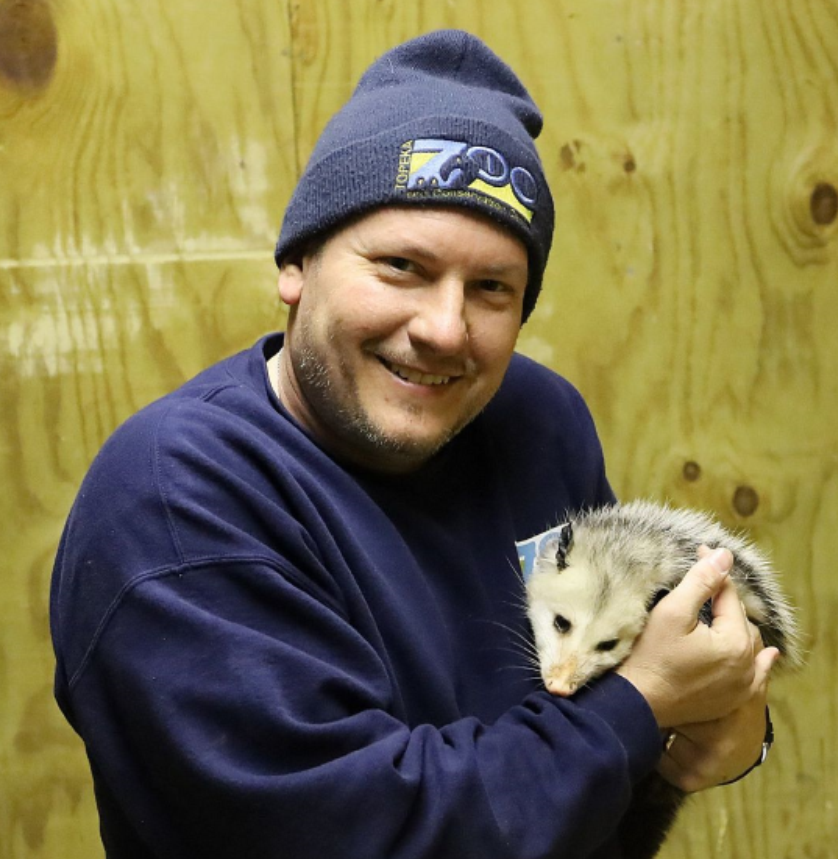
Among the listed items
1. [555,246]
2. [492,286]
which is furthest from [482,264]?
[555,246]

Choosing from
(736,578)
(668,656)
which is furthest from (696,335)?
(668,656)

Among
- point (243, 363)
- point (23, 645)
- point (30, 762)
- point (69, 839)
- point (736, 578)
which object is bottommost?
point (69, 839)

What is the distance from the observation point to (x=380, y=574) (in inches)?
49.8

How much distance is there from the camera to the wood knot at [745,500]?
2.26 metres

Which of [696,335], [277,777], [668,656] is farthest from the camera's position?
[696,335]

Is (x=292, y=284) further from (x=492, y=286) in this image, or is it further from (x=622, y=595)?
(x=622, y=595)

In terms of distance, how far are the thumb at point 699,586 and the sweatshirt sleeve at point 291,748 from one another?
19 centimetres

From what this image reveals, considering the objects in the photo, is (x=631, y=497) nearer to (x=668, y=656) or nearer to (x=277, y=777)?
(x=668, y=656)

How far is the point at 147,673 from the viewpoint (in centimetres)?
104

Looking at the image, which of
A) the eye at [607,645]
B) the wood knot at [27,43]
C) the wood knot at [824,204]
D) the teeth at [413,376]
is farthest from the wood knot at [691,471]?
the wood knot at [27,43]

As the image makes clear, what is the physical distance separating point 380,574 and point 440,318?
0.31 metres

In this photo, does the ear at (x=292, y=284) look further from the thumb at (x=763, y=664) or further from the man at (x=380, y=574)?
the thumb at (x=763, y=664)

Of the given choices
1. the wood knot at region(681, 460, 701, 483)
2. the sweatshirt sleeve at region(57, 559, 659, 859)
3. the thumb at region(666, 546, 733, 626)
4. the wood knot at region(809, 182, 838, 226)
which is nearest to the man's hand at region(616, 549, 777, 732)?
the thumb at region(666, 546, 733, 626)

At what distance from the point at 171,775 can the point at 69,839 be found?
4.23ft
